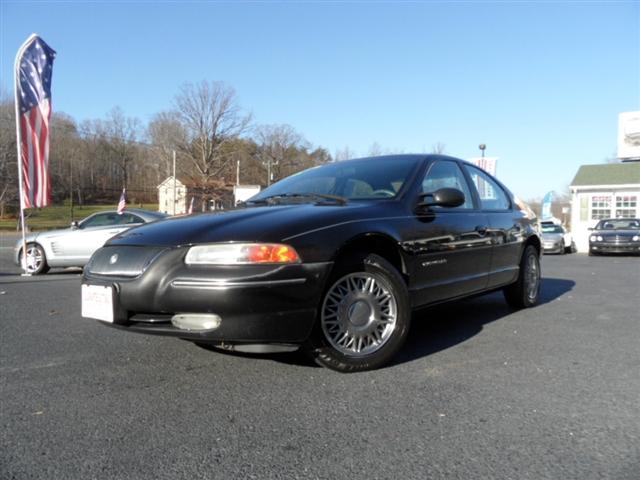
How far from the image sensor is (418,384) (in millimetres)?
2877

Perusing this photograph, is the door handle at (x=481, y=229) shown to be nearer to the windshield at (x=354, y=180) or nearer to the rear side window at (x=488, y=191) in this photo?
the rear side window at (x=488, y=191)

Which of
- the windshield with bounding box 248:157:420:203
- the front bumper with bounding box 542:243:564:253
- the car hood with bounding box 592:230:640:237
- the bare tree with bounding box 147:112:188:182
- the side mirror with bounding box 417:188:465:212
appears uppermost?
the bare tree with bounding box 147:112:188:182

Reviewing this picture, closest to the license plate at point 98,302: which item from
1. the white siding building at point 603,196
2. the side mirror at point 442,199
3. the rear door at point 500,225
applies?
the side mirror at point 442,199

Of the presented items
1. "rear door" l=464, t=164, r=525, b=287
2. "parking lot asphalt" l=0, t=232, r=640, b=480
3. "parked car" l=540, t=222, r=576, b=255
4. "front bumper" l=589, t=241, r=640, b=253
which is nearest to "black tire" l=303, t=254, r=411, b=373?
"parking lot asphalt" l=0, t=232, r=640, b=480

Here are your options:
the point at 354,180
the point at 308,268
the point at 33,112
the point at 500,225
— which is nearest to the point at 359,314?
the point at 308,268

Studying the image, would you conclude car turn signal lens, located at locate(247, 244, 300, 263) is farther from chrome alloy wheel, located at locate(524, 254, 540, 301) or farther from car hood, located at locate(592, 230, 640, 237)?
car hood, located at locate(592, 230, 640, 237)

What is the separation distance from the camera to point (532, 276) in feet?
17.8

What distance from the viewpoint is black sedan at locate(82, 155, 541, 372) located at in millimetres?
2709

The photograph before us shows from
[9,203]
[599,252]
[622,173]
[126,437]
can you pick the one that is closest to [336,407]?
[126,437]

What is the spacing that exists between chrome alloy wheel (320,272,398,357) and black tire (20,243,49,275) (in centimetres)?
828

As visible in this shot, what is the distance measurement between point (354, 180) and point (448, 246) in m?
0.91

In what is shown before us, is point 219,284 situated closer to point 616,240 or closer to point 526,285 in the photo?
point 526,285

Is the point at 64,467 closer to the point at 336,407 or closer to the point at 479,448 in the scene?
the point at 336,407

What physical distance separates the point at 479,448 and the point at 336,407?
73cm
